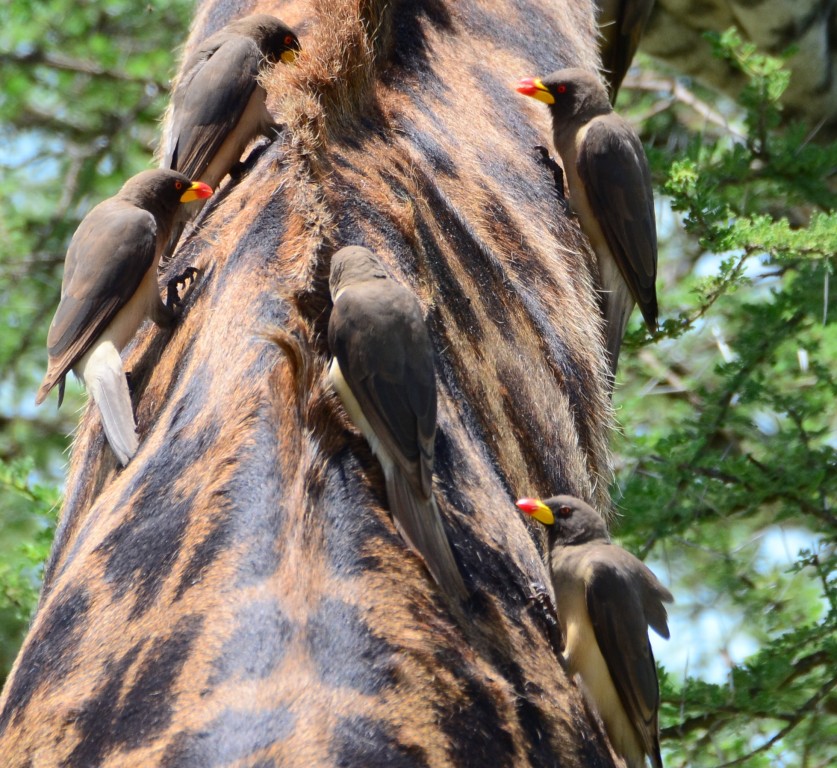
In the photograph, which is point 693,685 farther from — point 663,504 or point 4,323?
point 4,323

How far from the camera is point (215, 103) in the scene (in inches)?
173

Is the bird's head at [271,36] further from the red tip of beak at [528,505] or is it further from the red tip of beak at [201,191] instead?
the red tip of beak at [528,505]

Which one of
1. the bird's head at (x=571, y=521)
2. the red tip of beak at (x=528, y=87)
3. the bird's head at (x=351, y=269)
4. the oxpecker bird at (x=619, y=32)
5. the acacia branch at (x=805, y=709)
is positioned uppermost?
the bird's head at (x=351, y=269)

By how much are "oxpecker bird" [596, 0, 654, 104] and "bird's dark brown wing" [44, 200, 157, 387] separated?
3.89 m

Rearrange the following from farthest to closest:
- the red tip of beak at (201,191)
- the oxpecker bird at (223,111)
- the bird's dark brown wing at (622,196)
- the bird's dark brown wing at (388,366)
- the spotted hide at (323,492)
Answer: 1. the bird's dark brown wing at (622,196)
2. the oxpecker bird at (223,111)
3. the red tip of beak at (201,191)
4. the bird's dark brown wing at (388,366)
5. the spotted hide at (323,492)

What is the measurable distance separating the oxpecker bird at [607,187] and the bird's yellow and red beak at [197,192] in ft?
5.45

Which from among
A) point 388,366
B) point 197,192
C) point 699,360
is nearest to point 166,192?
point 197,192

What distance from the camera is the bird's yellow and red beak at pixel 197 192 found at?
4266 millimetres

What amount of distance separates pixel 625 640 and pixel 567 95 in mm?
2460

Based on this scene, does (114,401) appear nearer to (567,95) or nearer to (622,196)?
(622,196)

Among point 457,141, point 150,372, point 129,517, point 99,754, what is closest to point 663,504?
point 457,141

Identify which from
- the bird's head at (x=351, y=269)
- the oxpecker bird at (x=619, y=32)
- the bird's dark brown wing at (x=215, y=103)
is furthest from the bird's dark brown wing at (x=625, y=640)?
the oxpecker bird at (x=619, y=32)

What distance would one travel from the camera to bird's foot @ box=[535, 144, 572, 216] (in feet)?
17.3

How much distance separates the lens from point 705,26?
29.6 ft
